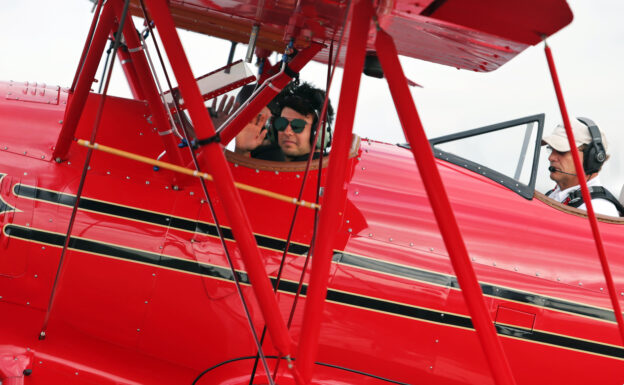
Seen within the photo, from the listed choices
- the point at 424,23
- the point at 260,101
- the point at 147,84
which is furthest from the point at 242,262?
the point at 424,23

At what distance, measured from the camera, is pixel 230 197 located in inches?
90.5

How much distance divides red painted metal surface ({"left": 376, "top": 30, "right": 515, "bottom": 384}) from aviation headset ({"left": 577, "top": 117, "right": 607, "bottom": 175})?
5.84ft

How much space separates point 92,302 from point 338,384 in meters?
1.30

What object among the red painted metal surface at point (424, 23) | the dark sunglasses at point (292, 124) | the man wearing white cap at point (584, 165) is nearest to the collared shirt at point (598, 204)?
the man wearing white cap at point (584, 165)

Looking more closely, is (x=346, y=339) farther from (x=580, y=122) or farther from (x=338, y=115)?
(x=580, y=122)

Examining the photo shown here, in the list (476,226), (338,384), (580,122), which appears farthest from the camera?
(580,122)

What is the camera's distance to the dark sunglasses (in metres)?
3.54

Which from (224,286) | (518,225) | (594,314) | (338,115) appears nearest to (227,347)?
(224,286)

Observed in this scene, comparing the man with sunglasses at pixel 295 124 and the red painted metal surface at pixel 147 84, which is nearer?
the red painted metal surface at pixel 147 84

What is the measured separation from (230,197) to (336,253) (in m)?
1.01

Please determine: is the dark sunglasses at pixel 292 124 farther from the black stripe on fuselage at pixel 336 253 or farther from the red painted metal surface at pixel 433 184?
the red painted metal surface at pixel 433 184

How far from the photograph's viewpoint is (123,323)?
3.08 metres

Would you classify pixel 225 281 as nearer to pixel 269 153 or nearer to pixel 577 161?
pixel 269 153

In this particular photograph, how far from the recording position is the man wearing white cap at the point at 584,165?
3.60 m
